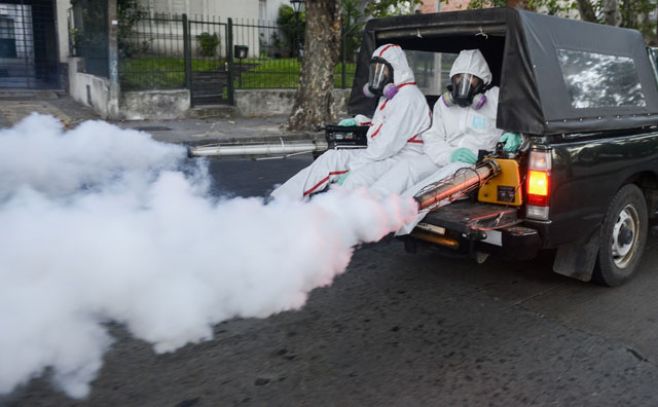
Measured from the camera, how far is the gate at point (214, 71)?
16.5 metres

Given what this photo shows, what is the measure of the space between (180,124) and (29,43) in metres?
8.59

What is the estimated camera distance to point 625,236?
195 inches

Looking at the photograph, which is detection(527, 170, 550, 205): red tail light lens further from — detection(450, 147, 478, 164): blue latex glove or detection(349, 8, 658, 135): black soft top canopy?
detection(450, 147, 478, 164): blue latex glove

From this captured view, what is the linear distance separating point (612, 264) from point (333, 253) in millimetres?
2318

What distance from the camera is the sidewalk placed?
13.3 m

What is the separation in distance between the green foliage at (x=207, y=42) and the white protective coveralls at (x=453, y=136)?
44.6ft

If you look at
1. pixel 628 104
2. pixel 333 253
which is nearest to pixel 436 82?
pixel 628 104

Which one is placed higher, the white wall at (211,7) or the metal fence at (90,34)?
the white wall at (211,7)

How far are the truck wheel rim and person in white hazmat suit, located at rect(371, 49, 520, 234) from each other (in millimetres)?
1154

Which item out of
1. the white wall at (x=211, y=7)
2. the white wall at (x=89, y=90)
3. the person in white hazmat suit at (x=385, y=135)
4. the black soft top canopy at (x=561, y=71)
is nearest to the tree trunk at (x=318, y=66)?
the white wall at (x=89, y=90)

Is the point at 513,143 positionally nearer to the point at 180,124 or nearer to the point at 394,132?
the point at 394,132

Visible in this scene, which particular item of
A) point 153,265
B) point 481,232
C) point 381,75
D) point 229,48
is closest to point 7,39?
point 229,48

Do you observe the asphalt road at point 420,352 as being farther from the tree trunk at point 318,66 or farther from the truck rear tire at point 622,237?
the tree trunk at point 318,66

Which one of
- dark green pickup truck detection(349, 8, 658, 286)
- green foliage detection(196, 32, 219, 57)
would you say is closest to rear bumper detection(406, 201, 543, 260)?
dark green pickup truck detection(349, 8, 658, 286)
